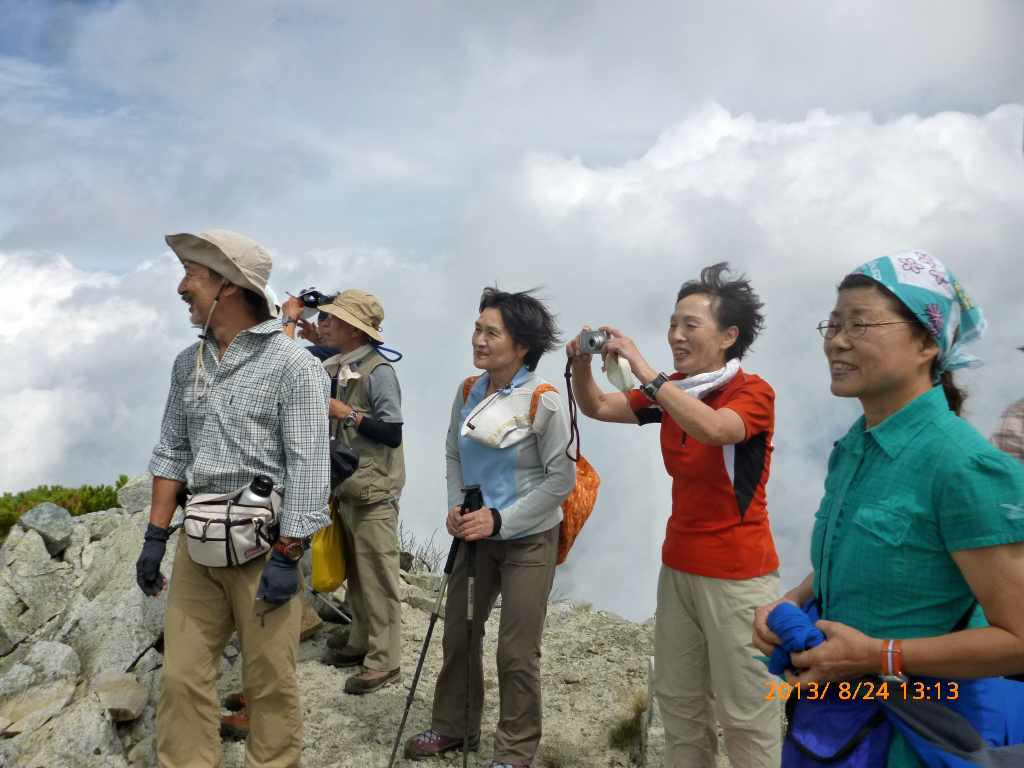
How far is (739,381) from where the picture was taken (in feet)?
11.0

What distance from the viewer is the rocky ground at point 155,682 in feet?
14.5

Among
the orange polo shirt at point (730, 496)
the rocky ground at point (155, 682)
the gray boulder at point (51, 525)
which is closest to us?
the orange polo shirt at point (730, 496)

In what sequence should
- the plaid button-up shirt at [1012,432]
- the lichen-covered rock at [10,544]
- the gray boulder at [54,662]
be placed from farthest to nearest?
the lichen-covered rock at [10,544] < the gray boulder at [54,662] < the plaid button-up shirt at [1012,432]

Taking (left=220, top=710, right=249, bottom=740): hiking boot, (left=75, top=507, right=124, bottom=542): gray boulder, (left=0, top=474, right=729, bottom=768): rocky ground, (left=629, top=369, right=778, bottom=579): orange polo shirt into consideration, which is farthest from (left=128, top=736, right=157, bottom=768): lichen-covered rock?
(left=75, top=507, right=124, bottom=542): gray boulder

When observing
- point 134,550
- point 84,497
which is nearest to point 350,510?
point 134,550

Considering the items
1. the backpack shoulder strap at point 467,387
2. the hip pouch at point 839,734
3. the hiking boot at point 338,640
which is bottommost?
the hiking boot at point 338,640

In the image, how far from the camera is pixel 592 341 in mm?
3506

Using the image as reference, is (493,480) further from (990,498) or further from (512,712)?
(990,498)

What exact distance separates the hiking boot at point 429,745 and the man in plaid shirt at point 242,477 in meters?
0.96

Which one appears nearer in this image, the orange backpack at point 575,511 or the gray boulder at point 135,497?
the orange backpack at point 575,511

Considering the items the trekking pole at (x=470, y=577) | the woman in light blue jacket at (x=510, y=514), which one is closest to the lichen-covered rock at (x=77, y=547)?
the woman in light blue jacket at (x=510, y=514)

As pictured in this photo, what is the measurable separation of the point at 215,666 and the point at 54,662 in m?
2.53

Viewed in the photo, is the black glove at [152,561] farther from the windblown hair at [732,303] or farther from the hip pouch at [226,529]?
the windblown hair at [732,303]

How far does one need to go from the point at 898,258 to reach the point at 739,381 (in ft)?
4.35
